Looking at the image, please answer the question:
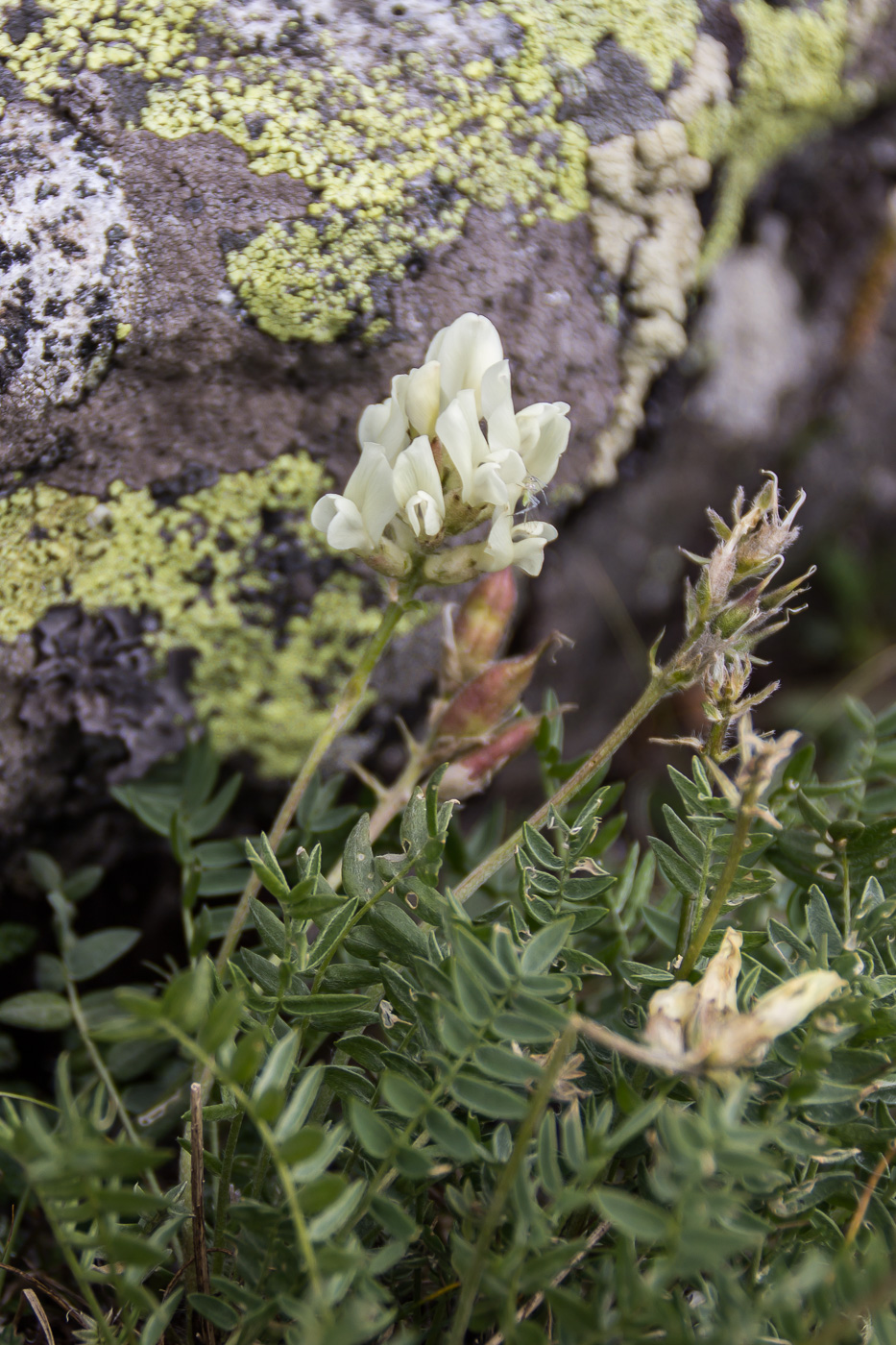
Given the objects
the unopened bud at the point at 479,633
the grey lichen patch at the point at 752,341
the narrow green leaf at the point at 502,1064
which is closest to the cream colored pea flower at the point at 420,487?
the unopened bud at the point at 479,633

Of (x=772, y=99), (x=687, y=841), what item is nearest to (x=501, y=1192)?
(x=687, y=841)

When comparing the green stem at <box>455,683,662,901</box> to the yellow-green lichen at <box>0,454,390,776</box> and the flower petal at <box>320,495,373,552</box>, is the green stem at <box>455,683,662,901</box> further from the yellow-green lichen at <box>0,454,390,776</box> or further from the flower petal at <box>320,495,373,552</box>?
the yellow-green lichen at <box>0,454,390,776</box>

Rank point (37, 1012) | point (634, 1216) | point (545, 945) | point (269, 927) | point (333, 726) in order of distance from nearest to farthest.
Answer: point (634, 1216) → point (545, 945) → point (269, 927) → point (333, 726) → point (37, 1012)

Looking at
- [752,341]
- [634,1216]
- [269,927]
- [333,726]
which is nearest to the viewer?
[634,1216]

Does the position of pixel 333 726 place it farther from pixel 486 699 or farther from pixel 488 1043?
pixel 488 1043

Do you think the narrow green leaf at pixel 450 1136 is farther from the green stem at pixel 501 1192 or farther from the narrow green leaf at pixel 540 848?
the narrow green leaf at pixel 540 848
